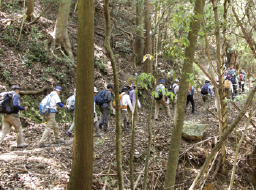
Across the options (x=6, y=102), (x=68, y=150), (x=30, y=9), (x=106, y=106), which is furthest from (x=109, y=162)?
(x=30, y=9)

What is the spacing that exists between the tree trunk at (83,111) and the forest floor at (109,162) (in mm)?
1140

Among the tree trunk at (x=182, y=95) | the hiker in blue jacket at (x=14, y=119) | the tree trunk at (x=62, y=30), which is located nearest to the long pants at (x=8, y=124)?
the hiker in blue jacket at (x=14, y=119)

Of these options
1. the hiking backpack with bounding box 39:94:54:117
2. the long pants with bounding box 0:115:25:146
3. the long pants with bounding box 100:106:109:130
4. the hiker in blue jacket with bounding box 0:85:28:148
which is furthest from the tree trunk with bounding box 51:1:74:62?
the long pants with bounding box 0:115:25:146

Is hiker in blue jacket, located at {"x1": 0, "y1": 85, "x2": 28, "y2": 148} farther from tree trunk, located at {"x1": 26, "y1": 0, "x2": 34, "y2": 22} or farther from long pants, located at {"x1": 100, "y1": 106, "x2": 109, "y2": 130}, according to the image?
tree trunk, located at {"x1": 26, "y1": 0, "x2": 34, "y2": 22}

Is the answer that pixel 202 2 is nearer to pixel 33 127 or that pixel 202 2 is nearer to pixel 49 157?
pixel 49 157

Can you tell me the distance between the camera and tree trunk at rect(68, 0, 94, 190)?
363cm

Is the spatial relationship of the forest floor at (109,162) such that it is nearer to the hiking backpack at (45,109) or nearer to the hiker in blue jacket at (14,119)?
the hiker in blue jacket at (14,119)

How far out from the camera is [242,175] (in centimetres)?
667

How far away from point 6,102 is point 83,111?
4.29m

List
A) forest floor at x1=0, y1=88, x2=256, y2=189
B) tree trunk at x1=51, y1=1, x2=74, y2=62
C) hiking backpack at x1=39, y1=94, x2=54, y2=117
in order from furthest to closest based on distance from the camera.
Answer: tree trunk at x1=51, y1=1, x2=74, y2=62 < hiking backpack at x1=39, y1=94, x2=54, y2=117 < forest floor at x1=0, y1=88, x2=256, y2=189

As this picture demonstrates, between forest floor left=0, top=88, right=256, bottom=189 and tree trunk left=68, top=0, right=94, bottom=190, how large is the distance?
114cm

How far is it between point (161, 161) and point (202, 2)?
493 centimetres

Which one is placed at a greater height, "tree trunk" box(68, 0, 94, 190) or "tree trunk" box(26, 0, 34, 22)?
"tree trunk" box(26, 0, 34, 22)

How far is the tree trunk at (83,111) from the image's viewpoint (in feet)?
11.9
